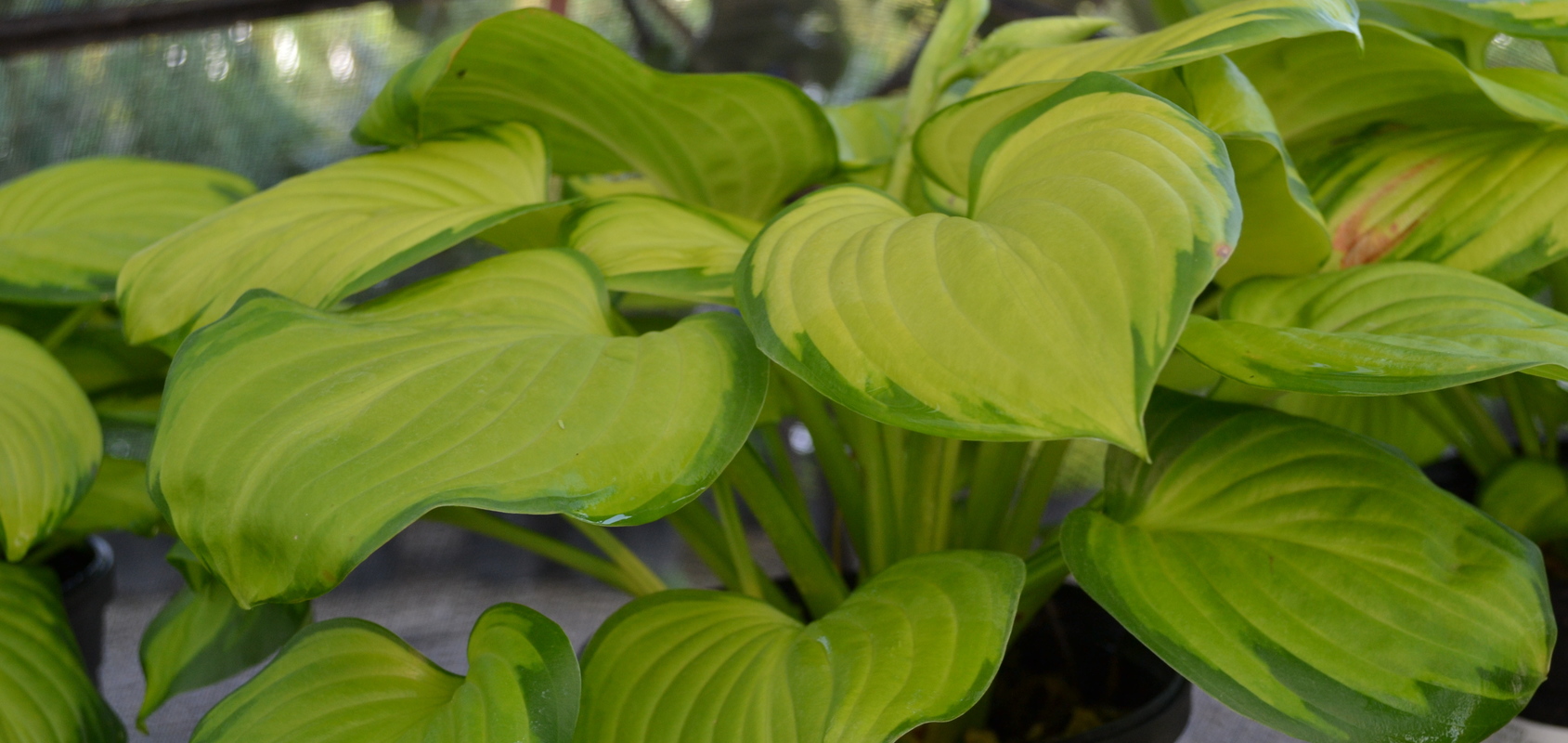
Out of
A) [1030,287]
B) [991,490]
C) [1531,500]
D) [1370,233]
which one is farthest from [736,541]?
[1531,500]

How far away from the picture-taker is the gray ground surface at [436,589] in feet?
2.61

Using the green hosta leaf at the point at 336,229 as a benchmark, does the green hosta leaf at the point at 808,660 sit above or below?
below

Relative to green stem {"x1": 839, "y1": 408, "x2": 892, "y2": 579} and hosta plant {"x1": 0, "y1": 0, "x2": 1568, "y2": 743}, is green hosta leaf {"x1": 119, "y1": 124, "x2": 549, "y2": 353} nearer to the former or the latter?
hosta plant {"x1": 0, "y1": 0, "x2": 1568, "y2": 743}

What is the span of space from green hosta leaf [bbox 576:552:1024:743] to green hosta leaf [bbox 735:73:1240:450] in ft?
0.28

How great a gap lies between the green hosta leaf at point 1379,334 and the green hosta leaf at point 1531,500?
0.23 meters

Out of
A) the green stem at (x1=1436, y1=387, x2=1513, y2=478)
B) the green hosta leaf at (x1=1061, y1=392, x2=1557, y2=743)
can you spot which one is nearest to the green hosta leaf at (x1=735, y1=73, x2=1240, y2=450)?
the green hosta leaf at (x1=1061, y1=392, x2=1557, y2=743)

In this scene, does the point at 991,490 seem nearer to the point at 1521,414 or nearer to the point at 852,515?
the point at 852,515

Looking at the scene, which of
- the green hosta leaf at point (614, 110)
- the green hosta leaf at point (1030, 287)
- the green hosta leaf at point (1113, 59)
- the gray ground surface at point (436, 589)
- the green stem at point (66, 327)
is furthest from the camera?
the gray ground surface at point (436, 589)

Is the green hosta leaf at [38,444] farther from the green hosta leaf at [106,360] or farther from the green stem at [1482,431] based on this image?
the green stem at [1482,431]

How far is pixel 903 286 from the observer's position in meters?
0.30

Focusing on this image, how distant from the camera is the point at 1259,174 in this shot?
39 centimetres

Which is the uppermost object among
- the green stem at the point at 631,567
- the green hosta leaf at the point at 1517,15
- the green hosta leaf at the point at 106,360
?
the green hosta leaf at the point at 1517,15

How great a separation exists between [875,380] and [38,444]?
373 mm

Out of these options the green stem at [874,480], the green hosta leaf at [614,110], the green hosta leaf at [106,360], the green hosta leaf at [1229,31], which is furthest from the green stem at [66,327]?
the green hosta leaf at [1229,31]
